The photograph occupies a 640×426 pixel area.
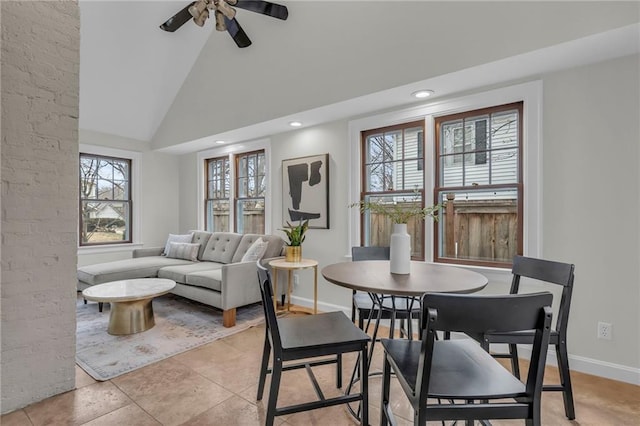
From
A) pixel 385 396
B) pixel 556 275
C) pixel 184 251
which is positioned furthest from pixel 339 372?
pixel 184 251

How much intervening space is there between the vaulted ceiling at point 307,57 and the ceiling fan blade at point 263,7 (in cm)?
27

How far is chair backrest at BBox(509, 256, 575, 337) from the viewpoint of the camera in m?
1.75

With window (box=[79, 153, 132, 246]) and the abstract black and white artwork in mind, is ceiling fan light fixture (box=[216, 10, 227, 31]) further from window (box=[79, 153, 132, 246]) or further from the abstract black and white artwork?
window (box=[79, 153, 132, 246])

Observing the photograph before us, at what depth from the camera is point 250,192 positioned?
477 centimetres

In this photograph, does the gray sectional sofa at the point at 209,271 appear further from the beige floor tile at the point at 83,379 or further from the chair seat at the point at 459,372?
the chair seat at the point at 459,372

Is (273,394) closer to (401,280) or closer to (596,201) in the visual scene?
(401,280)

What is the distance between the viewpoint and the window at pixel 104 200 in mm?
4754

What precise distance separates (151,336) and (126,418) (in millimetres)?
1272

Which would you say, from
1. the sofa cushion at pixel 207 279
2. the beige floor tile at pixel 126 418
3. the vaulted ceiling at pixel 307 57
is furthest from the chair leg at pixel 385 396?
the sofa cushion at pixel 207 279

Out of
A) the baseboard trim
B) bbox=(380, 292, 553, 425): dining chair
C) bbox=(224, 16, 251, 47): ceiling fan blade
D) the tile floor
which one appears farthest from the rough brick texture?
the baseboard trim

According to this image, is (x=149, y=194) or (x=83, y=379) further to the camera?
(x=149, y=194)

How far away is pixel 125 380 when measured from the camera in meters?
2.20

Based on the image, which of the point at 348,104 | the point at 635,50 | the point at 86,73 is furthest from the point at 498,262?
the point at 86,73

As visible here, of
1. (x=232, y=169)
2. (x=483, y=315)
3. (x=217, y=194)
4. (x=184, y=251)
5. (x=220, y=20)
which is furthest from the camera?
(x=217, y=194)
